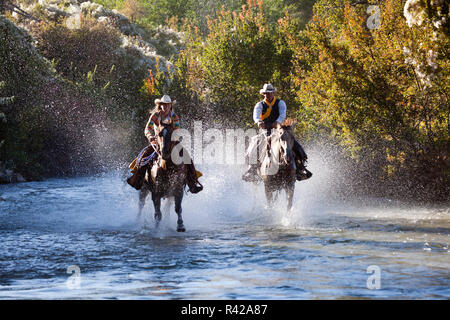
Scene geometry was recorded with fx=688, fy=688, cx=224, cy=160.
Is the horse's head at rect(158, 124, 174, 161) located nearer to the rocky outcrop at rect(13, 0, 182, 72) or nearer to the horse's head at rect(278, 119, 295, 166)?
the horse's head at rect(278, 119, 295, 166)

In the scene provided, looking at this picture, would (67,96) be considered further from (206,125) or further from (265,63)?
(265,63)

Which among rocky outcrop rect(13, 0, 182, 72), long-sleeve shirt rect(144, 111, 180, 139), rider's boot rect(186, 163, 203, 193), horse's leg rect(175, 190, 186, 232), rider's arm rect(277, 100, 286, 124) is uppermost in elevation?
rocky outcrop rect(13, 0, 182, 72)

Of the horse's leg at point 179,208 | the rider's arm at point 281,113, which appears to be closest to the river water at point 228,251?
the horse's leg at point 179,208

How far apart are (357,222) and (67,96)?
2330cm

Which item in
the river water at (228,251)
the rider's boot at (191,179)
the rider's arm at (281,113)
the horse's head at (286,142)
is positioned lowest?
the river water at (228,251)

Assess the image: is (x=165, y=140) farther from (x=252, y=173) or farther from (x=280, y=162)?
(x=252, y=173)

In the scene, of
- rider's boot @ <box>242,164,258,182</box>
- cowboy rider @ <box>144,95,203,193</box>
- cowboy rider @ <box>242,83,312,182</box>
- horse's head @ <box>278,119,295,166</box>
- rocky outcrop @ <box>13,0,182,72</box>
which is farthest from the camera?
rocky outcrop @ <box>13,0,182,72</box>

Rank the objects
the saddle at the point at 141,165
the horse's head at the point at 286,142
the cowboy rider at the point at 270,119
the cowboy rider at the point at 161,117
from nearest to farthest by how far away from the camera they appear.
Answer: the cowboy rider at the point at 161,117
the saddle at the point at 141,165
the horse's head at the point at 286,142
the cowboy rider at the point at 270,119

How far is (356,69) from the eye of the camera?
20625mm

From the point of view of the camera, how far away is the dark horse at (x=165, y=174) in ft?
44.3

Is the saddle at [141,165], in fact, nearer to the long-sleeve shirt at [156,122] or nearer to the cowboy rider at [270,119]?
the long-sleeve shirt at [156,122]

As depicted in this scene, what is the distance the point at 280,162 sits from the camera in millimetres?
15578

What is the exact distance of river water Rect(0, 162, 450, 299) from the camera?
8.81 metres

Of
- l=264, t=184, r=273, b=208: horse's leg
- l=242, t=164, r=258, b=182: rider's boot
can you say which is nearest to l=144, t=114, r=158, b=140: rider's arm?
l=264, t=184, r=273, b=208: horse's leg
